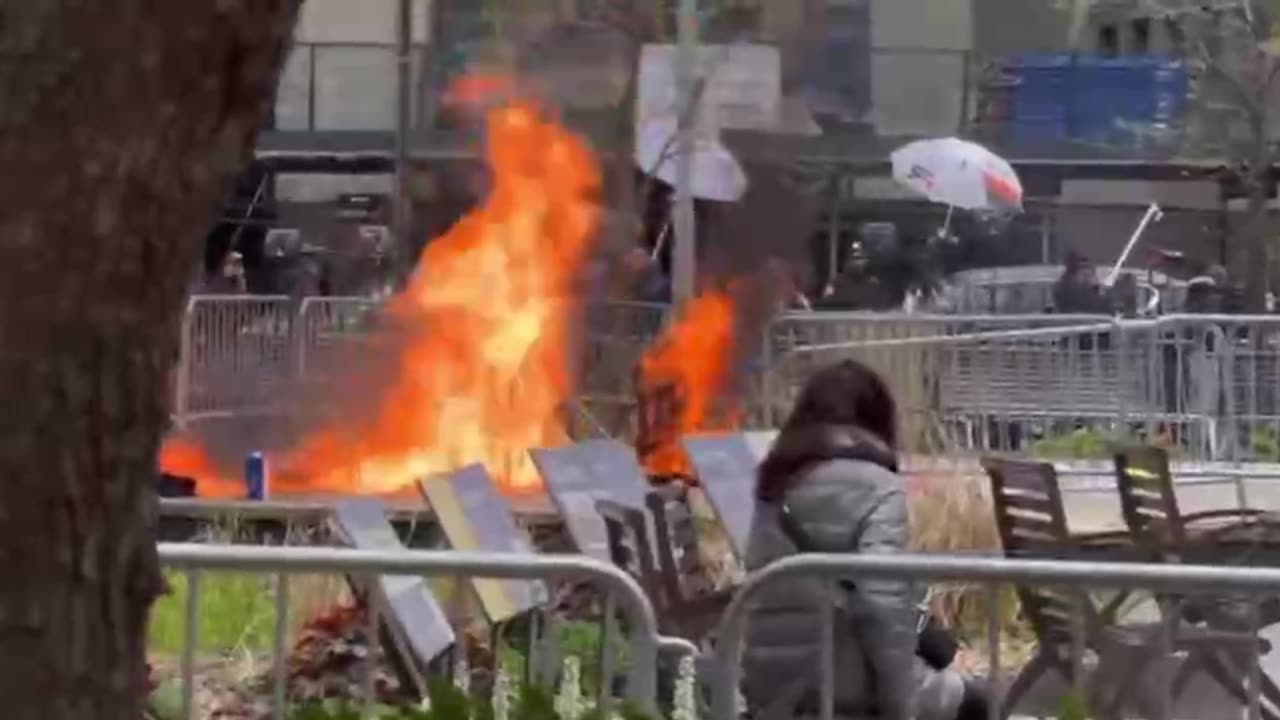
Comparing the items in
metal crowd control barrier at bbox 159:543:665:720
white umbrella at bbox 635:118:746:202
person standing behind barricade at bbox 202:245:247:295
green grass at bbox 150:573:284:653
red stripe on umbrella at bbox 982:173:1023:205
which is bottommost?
green grass at bbox 150:573:284:653

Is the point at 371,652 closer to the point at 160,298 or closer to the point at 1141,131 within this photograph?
the point at 160,298

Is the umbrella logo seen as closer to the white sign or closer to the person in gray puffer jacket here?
the white sign

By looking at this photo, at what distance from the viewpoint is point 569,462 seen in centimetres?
959

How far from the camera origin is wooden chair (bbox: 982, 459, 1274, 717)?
588 centimetres

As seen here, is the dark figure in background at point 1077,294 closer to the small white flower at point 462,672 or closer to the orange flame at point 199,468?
the orange flame at point 199,468

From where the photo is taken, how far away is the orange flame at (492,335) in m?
14.5

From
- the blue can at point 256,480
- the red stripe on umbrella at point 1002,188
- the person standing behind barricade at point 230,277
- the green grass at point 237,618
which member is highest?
the red stripe on umbrella at point 1002,188

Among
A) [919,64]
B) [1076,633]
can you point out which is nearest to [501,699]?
[1076,633]

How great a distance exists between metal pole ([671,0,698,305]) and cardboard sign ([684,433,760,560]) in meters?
6.22

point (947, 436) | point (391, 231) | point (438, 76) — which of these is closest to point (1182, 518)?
point (947, 436)

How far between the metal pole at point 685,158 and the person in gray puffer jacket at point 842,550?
9432 mm

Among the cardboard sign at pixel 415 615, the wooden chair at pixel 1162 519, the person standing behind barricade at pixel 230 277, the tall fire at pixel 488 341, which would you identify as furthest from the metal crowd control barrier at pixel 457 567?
the person standing behind barricade at pixel 230 277

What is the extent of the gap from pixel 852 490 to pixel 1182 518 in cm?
237

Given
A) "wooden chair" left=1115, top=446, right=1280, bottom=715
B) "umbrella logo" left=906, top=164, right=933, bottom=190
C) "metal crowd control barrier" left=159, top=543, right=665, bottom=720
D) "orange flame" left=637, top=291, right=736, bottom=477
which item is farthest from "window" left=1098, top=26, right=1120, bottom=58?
"metal crowd control barrier" left=159, top=543, right=665, bottom=720
